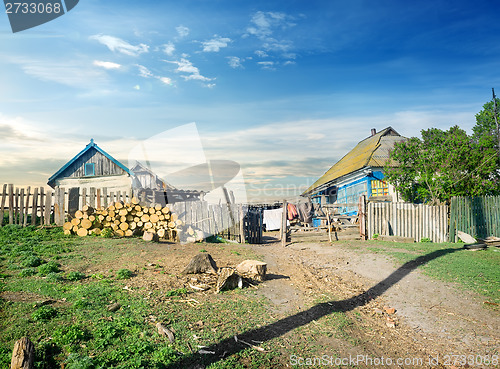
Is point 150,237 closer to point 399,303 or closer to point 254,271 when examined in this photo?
point 254,271

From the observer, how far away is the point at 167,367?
4039mm

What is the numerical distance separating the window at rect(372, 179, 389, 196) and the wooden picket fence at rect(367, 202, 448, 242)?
17.7 feet

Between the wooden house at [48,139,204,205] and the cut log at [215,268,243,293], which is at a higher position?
the wooden house at [48,139,204,205]

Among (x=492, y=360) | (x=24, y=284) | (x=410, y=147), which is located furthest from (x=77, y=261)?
(x=410, y=147)

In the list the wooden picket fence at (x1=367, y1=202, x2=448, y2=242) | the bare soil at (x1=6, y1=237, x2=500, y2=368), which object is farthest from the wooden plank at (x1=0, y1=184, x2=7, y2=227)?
the wooden picket fence at (x1=367, y1=202, x2=448, y2=242)

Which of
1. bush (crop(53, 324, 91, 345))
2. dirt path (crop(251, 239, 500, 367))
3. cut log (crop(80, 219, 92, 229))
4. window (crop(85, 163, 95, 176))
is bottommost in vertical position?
dirt path (crop(251, 239, 500, 367))

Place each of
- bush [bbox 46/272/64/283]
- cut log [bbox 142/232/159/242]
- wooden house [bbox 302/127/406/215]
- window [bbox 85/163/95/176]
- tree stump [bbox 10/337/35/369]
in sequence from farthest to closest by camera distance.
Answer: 1. window [bbox 85/163/95/176]
2. wooden house [bbox 302/127/406/215]
3. cut log [bbox 142/232/159/242]
4. bush [bbox 46/272/64/283]
5. tree stump [bbox 10/337/35/369]

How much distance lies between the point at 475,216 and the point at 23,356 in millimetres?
18723

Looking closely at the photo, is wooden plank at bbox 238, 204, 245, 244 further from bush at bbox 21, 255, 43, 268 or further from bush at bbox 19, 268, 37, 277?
bush at bbox 19, 268, 37, 277

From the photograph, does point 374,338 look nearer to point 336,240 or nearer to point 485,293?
point 485,293

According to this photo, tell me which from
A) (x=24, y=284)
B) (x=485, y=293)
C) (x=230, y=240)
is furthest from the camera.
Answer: (x=230, y=240)

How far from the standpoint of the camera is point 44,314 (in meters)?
5.02

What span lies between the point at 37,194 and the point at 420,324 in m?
17.0

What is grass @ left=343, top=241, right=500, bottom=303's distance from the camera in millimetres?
7849
